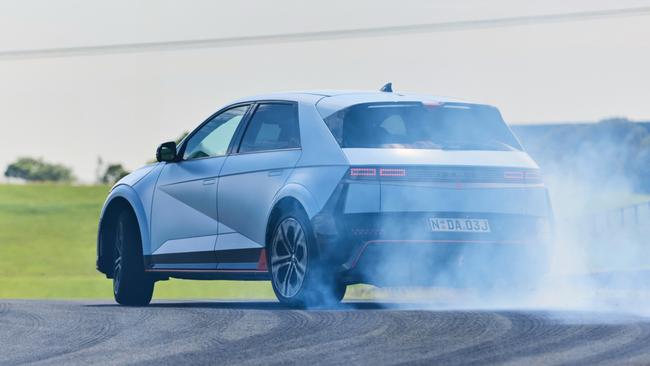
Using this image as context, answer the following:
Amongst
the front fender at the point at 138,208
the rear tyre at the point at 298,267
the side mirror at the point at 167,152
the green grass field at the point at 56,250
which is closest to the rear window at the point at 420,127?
the rear tyre at the point at 298,267

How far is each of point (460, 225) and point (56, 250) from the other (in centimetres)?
10171

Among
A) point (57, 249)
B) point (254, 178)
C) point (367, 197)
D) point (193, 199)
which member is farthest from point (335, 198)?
point (57, 249)

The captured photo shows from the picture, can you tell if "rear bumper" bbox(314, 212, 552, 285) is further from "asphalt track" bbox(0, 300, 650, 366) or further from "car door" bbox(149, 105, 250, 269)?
"car door" bbox(149, 105, 250, 269)

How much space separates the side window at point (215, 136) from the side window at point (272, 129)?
0.91ft

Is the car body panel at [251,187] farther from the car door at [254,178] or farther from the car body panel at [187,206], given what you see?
the car body panel at [187,206]

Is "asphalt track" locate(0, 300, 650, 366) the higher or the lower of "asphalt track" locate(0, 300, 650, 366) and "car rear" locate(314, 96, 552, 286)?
the lower

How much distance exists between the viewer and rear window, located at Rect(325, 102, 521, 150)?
37.3 feet

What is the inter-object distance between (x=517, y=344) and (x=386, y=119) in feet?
11.0

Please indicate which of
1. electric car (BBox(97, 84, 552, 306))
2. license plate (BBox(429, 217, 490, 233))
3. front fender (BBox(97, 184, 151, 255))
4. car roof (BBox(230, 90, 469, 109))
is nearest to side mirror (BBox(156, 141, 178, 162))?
front fender (BBox(97, 184, 151, 255))

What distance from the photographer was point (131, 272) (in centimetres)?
1382

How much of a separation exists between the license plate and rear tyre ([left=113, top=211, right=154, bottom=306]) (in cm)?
371

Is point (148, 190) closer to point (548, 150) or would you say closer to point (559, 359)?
point (559, 359)

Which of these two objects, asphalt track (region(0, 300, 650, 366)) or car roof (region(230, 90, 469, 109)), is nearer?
asphalt track (region(0, 300, 650, 366))

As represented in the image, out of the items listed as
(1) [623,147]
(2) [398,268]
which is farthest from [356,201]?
Answer: (1) [623,147]
